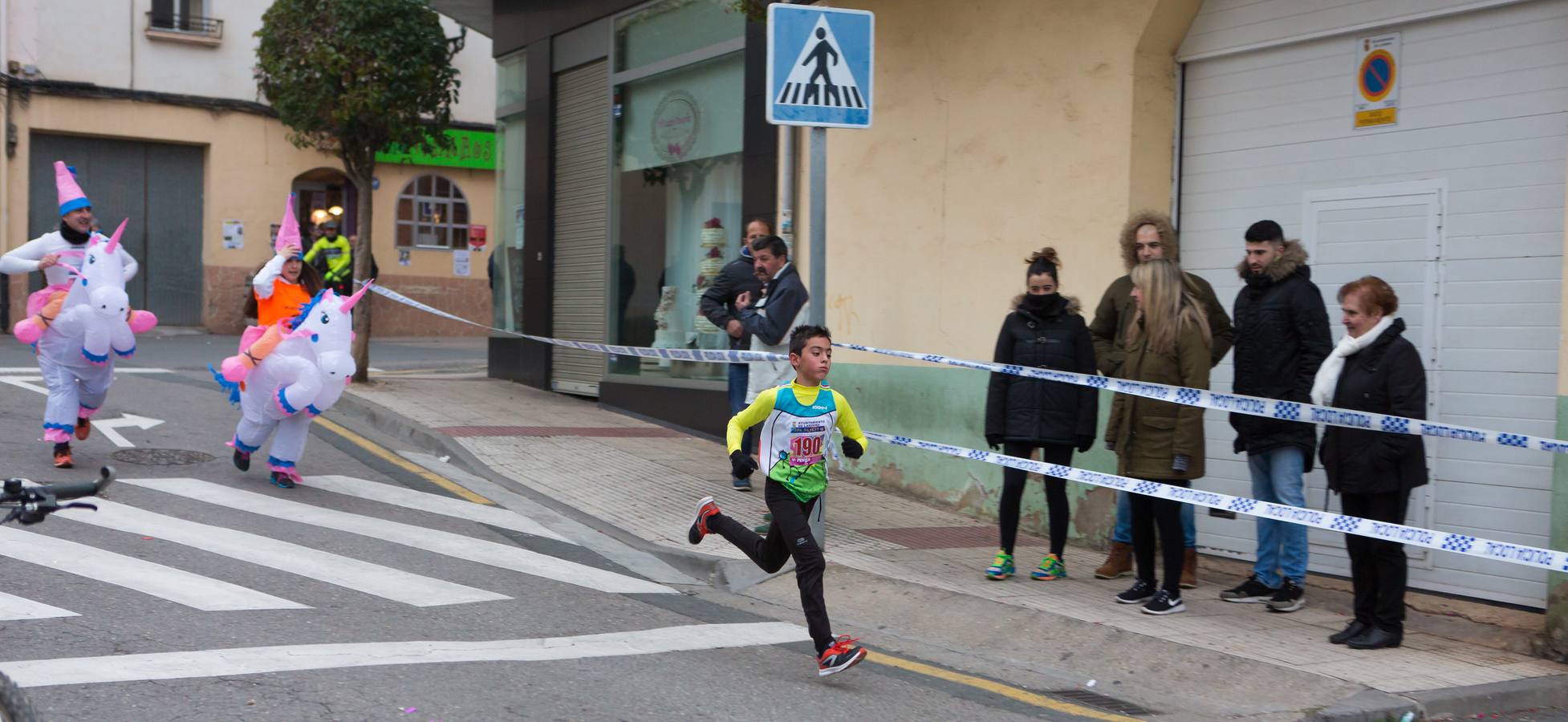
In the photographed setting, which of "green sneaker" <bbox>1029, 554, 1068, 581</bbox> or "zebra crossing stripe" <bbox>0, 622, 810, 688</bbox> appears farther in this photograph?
"green sneaker" <bbox>1029, 554, 1068, 581</bbox>

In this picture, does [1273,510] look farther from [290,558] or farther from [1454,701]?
[290,558]

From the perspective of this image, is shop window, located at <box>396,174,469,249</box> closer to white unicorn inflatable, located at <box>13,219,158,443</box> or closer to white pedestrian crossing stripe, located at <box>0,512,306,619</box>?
white unicorn inflatable, located at <box>13,219,158,443</box>

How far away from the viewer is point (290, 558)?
739 centimetres

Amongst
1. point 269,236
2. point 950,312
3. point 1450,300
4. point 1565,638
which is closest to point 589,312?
point 950,312

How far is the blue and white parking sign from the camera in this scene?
7.31 metres

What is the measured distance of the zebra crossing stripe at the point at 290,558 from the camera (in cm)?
682

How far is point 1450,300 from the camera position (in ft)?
24.0

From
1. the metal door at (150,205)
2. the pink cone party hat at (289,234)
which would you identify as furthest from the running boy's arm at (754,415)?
the metal door at (150,205)

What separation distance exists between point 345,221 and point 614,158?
1647cm

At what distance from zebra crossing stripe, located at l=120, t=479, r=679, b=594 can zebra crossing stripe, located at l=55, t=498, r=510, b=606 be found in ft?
1.74

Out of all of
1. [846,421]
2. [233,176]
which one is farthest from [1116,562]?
[233,176]

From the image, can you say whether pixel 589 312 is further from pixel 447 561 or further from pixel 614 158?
pixel 447 561

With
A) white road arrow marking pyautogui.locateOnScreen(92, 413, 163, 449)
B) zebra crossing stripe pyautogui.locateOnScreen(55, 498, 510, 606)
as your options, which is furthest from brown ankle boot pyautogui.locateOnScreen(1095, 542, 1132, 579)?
white road arrow marking pyautogui.locateOnScreen(92, 413, 163, 449)

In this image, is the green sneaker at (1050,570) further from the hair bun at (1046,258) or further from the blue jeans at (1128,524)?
the hair bun at (1046,258)
